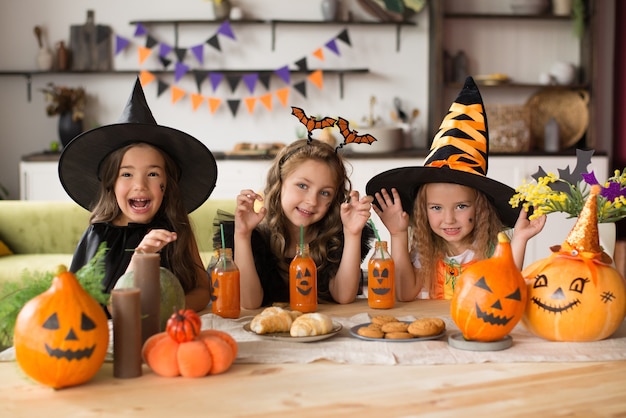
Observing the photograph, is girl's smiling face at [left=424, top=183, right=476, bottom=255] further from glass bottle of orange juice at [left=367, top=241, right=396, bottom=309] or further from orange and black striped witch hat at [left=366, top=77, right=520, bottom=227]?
glass bottle of orange juice at [left=367, top=241, right=396, bottom=309]

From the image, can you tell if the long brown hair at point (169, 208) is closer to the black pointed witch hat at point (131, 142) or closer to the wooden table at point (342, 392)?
the black pointed witch hat at point (131, 142)

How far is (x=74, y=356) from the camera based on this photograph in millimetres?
1310

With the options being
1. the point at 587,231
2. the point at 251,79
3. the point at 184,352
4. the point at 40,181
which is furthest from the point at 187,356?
the point at 251,79

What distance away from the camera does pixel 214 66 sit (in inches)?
232

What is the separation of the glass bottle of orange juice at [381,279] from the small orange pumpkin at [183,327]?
0.68 m

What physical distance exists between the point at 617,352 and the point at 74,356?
102 centimetres

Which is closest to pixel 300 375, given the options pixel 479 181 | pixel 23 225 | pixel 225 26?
pixel 479 181

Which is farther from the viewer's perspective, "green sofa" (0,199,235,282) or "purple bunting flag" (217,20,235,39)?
"purple bunting flag" (217,20,235,39)

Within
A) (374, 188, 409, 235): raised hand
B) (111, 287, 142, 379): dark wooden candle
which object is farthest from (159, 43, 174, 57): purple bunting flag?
(111, 287, 142, 379): dark wooden candle

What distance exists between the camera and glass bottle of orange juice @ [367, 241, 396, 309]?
6.50 ft

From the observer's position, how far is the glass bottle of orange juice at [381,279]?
1.98m

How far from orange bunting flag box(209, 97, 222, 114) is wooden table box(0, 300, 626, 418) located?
14.8ft

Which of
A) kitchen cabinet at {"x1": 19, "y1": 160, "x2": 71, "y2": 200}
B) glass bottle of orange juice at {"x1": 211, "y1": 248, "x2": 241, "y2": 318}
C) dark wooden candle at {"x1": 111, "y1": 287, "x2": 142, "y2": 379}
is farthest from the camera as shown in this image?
kitchen cabinet at {"x1": 19, "y1": 160, "x2": 71, "y2": 200}

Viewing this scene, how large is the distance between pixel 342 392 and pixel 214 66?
4836 millimetres
